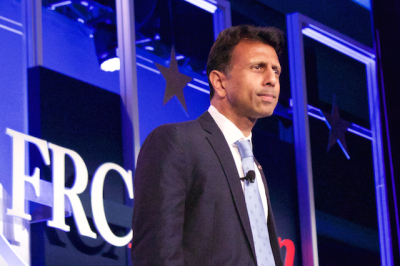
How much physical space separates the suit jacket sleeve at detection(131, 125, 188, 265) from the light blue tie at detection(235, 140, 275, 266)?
0.23 metres

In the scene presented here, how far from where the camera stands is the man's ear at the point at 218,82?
1.77 metres

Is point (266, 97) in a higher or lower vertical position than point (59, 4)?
lower

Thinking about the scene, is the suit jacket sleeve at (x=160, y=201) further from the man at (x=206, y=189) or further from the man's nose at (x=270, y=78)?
the man's nose at (x=270, y=78)

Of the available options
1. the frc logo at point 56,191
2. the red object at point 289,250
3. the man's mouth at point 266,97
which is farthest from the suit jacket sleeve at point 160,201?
the red object at point 289,250

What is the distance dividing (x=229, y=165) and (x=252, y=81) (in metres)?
0.32

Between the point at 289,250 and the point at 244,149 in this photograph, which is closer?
the point at 244,149

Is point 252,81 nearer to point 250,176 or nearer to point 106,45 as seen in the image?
point 250,176

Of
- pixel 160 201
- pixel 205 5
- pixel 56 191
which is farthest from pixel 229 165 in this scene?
pixel 205 5

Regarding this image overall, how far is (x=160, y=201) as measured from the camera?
1396 mm

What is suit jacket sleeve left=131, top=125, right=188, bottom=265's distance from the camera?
136 centimetres

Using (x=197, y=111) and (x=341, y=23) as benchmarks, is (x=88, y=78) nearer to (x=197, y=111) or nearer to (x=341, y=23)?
(x=197, y=111)

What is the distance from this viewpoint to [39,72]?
320 cm

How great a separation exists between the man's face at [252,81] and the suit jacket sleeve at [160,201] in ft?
0.98

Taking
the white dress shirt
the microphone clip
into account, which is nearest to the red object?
the white dress shirt
